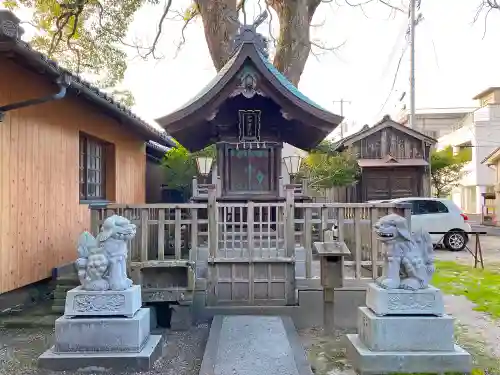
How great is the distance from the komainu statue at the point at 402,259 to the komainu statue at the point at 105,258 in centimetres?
288

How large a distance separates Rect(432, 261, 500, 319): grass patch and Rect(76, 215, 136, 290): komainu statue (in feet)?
19.7

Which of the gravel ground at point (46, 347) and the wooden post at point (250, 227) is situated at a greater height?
the wooden post at point (250, 227)

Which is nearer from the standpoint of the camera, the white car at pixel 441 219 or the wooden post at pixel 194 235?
the wooden post at pixel 194 235

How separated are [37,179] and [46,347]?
3.06 metres

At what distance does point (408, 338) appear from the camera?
15.0 feet

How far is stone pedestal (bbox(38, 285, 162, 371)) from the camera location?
4.55 m

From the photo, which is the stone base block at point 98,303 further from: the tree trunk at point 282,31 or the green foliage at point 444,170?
the green foliage at point 444,170

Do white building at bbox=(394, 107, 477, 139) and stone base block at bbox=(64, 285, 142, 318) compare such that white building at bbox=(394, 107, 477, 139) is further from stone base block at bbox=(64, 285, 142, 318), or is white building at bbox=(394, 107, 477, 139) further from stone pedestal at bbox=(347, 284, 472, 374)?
stone base block at bbox=(64, 285, 142, 318)

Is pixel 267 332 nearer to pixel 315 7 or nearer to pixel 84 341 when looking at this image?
pixel 84 341

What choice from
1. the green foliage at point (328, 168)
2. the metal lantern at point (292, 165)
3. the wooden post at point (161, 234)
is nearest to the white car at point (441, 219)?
the green foliage at point (328, 168)

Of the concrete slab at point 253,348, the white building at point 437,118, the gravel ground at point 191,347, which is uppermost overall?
the white building at point 437,118

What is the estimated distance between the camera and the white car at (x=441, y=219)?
15086 millimetres

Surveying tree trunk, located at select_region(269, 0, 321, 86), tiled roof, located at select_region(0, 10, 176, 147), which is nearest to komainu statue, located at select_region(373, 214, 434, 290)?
tiled roof, located at select_region(0, 10, 176, 147)

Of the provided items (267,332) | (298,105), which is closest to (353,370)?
(267,332)
